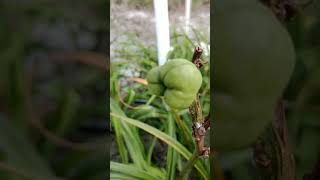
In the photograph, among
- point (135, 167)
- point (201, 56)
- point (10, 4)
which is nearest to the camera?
point (10, 4)

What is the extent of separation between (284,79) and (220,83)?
7 cm

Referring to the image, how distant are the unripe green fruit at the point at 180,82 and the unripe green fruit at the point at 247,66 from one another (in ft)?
0.39

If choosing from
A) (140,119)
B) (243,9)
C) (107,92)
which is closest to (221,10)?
Result: (243,9)

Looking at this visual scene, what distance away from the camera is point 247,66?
40cm

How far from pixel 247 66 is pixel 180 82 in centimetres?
14

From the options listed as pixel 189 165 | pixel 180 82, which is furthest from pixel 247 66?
pixel 189 165

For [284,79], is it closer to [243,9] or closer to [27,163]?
[243,9]

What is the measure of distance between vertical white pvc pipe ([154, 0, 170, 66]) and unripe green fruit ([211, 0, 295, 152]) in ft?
0.85

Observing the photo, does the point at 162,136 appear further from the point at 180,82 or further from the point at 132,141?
the point at 180,82

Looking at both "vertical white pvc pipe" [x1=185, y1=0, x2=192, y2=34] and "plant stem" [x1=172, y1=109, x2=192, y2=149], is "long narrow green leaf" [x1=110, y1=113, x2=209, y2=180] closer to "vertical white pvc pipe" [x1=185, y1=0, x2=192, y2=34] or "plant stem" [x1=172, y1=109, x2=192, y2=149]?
"plant stem" [x1=172, y1=109, x2=192, y2=149]

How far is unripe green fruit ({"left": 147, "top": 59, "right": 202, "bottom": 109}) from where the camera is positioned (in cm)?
53

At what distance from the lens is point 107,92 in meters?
0.36

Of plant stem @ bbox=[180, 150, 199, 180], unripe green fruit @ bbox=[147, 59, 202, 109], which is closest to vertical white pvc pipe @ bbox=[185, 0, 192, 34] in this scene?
unripe green fruit @ bbox=[147, 59, 202, 109]

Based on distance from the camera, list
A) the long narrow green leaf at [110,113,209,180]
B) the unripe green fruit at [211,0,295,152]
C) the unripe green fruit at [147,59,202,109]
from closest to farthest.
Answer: the unripe green fruit at [211,0,295,152] → the unripe green fruit at [147,59,202,109] → the long narrow green leaf at [110,113,209,180]
